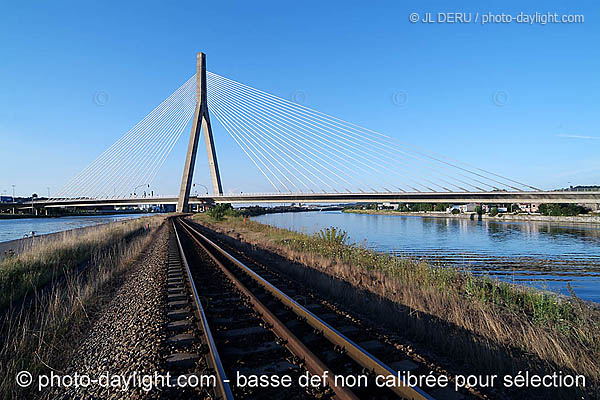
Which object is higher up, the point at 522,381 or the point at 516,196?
the point at 516,196

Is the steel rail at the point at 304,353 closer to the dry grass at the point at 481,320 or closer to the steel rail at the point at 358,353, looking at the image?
the steel rail at the point at 358,353

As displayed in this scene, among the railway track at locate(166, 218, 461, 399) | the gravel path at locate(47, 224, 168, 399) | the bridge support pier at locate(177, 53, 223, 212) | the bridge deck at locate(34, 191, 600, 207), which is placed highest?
the bridge support pier at locate(177, 53, 223, 212)

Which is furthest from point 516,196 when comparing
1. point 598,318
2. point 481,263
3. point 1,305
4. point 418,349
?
point 1,305

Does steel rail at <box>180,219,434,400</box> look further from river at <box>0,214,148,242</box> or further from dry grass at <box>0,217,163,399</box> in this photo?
river at <box>0,214,148,242</box>

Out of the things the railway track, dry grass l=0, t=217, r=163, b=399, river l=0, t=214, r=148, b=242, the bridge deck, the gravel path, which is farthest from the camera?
the bridge deck

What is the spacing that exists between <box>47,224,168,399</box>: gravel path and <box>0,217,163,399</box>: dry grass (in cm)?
38

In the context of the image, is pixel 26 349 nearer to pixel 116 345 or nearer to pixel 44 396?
pixel 116 345

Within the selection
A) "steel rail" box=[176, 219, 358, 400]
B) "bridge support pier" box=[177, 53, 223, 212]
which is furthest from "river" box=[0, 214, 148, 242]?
"steel rail" box=[176, 219, 358, 400]

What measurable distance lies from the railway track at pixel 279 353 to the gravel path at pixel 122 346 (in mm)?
249

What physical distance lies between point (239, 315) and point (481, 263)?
57.3 feet

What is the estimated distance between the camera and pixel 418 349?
4.52 meters

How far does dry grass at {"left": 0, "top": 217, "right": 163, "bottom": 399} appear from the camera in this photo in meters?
4.61

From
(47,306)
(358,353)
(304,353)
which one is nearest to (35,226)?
(47,306)

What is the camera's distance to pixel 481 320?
5449 millimetres
